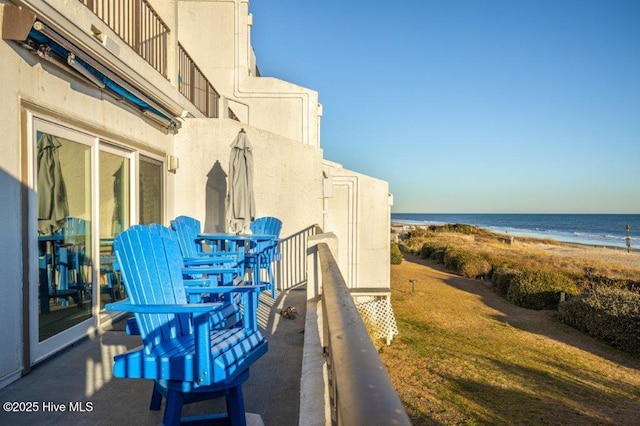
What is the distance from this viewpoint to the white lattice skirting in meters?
9.54

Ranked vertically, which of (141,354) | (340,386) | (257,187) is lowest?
(141,354)

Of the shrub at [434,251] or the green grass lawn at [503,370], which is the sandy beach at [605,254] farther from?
the green grass lawn at [503,370]

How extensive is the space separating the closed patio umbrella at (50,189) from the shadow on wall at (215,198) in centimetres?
294

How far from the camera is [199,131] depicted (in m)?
6.68

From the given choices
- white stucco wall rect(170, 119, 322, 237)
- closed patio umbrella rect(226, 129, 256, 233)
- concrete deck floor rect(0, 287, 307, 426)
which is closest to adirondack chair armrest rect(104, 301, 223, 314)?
concrete deck floor rect(0, 287, 307, 426)

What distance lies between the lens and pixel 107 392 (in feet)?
9.55

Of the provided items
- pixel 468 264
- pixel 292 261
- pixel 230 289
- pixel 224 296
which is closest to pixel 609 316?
pixel 292 261

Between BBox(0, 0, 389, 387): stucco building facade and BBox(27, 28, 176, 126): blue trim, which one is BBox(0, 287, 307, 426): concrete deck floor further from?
BBox(27, 28, 176, 126): blue trim

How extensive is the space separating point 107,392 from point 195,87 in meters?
6.64

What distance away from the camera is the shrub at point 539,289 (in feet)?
46.9

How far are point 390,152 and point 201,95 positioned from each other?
2360cm

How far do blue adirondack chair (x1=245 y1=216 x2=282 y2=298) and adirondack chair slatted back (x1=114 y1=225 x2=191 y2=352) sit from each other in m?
2.63

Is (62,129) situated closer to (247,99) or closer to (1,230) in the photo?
(1,230)

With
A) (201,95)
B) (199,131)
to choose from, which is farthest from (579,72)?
(199,131)
